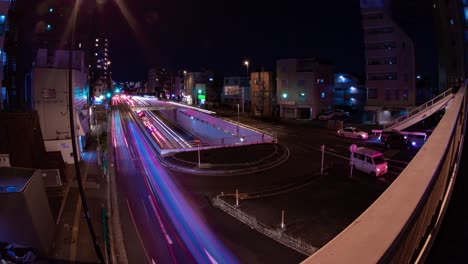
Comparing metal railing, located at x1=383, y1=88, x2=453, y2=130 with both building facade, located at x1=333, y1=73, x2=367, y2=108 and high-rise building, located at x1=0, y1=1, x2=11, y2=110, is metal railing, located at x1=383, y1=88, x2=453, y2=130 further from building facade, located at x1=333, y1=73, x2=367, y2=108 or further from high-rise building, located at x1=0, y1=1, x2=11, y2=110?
high-rise building, located at x1=0, y1=1, x2=11, y2=110

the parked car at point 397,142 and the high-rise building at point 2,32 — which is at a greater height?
the high-rise building at point 2,32

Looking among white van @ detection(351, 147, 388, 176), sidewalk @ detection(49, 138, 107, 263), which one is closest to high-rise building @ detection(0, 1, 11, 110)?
sidewalk @ detection(49, 138, 107, 263)

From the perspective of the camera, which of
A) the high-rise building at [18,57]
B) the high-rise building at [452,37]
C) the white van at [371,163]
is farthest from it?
the high-rise building at [452,37]

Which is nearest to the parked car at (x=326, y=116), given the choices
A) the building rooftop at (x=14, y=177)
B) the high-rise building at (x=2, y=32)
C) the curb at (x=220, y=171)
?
the curb at (x=220, y=171)

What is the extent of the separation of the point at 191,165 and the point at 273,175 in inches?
183

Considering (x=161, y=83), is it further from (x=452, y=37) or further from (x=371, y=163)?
(x=371, y=163)

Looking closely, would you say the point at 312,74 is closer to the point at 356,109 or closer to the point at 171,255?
the point at 356,109

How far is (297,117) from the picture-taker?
42.6 metres

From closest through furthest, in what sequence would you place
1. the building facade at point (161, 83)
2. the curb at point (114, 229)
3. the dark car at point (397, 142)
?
the curb at point (114, 229) → the dark car at point (397, 142) → the building facade at point (161, 83)

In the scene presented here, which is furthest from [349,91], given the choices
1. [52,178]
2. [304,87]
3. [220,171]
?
[52,178]

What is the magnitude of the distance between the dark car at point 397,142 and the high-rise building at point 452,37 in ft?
42.8

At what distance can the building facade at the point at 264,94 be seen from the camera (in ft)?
159

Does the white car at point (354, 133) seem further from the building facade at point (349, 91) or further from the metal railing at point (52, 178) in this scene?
the building facade at point (349, 91)

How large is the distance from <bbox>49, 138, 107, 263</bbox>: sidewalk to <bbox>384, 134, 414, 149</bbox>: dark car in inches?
710
